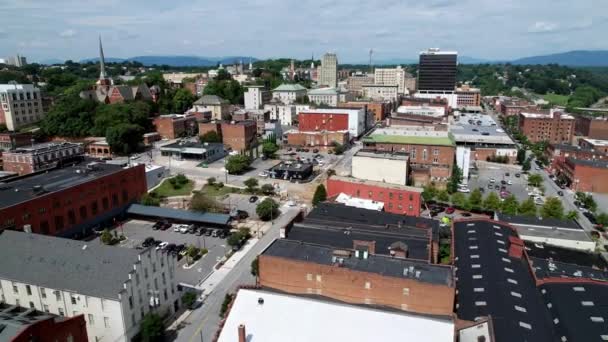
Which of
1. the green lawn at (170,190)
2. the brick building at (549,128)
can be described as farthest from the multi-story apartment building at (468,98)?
the green lawn at (170,190)

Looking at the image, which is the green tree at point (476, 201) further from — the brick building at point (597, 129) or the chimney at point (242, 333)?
the brick building at point (597, 129)

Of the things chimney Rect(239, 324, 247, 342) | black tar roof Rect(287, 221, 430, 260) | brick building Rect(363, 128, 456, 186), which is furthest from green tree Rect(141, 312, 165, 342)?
brick building Rect(363, 128, 456, 186)

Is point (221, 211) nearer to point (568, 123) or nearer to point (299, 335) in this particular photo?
point (299, 335)

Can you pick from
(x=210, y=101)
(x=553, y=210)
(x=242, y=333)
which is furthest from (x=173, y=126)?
(x=242, y=333)

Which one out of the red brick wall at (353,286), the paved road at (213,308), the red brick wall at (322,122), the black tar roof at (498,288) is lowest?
the paved road at (213,308)

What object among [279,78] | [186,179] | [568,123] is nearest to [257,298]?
[186,179]

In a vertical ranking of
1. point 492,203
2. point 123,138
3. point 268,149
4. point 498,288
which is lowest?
point 492,203

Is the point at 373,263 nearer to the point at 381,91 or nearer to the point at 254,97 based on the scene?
the point at 254,97

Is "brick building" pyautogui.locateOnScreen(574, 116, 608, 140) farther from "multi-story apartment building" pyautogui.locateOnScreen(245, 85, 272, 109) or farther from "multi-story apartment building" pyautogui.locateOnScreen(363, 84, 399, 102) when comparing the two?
"multi-story apartment building" pyautogui.locateOnScreen(245, 85, 272, 109)
